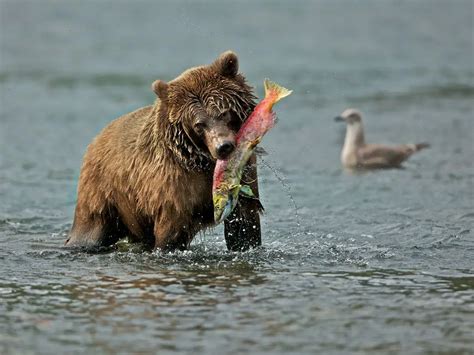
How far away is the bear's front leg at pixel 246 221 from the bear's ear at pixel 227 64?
0.59 m

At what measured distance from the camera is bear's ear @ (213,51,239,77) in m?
7.69

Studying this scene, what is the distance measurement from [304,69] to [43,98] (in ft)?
17.2

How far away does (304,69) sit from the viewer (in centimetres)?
2202

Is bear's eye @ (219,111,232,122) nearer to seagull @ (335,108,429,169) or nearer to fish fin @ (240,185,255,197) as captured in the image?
fish fin @ (240,185,255,197)

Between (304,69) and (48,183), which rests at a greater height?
(304,69)

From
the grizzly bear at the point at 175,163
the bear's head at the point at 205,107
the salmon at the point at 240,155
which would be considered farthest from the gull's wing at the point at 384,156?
the salmon at the point at 240,155

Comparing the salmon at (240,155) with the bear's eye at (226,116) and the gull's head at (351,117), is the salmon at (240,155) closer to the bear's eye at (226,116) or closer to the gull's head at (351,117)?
the bear's eye at (226,116)

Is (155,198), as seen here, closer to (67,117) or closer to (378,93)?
(67,117)

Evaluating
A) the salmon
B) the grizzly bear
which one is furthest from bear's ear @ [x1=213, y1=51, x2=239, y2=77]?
the salmon

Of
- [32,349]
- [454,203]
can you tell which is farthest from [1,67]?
[32,349]

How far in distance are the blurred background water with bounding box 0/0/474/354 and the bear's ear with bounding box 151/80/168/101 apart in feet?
3.80

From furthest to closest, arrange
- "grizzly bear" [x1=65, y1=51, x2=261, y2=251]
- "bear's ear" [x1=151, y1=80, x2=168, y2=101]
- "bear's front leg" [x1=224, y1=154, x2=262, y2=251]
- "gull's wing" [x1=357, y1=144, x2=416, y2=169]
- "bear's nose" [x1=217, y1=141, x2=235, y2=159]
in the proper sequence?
1. "gull's wing" [x1=357, y1=144, x2=416, y2=169]
2. "bear's front leg" [x1=224, y1=154, x2=262, y2=251]
3. "bear's ear" [x1=151, y1=80, x2=168, y2=101]
4. "grizzly bear" [x1=65, y1=51, x2=261, y2=251]
5. "bear's nose" [x1=217, y1=141, x2=235, y2=159]

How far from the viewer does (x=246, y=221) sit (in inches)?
320

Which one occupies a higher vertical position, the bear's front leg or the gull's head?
the gull's head
